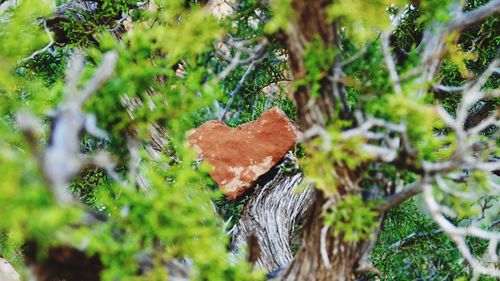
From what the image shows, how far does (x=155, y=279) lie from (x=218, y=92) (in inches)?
32.4

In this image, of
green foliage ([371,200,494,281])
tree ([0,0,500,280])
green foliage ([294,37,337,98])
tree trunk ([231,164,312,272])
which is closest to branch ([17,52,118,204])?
tree ([0,0,500,280])

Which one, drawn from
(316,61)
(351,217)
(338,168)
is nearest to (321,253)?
(351,217)

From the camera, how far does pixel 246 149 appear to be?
3.85 meters

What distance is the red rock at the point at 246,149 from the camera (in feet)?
12.5

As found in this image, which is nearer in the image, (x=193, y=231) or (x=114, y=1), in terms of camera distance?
(x=193, y=231)

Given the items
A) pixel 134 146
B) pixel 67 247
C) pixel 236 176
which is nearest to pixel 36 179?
pixel 67 247

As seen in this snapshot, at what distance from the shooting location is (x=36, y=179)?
1.55 m

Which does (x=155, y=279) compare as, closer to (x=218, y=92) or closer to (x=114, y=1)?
(x=218, y=92)

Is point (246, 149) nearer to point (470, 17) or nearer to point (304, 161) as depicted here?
point (304, 161)

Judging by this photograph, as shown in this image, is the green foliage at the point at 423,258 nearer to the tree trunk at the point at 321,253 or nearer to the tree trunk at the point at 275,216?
the tree trunk at the point at 275,216

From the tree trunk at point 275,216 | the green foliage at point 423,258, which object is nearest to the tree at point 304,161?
the tree trunk at point 275,216

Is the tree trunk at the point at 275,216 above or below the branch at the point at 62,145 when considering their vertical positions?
below

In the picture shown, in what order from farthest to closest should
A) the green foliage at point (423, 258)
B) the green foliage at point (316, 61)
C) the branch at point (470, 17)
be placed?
the green foliage at point (423, 258), the branch at point (470, 17), the green foliage at point (316, 61)

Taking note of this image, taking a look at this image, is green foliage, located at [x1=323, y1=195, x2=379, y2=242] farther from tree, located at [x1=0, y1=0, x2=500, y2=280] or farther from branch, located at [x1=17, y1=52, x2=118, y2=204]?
branch, located at [x1=17, y1=52, x2=118, y2=204]
